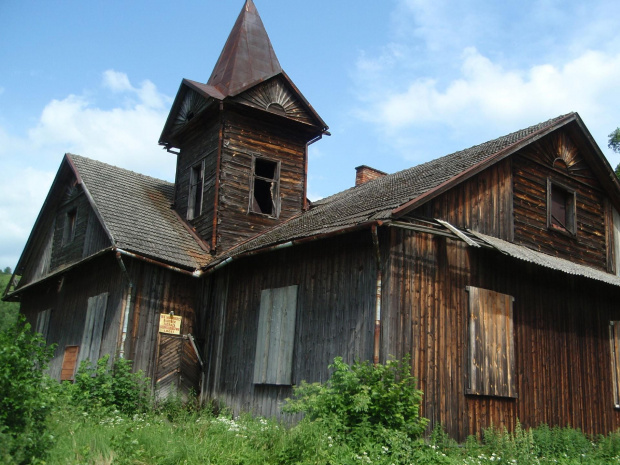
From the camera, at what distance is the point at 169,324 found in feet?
46.9

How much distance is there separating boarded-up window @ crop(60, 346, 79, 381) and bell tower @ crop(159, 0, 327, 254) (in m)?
4.17

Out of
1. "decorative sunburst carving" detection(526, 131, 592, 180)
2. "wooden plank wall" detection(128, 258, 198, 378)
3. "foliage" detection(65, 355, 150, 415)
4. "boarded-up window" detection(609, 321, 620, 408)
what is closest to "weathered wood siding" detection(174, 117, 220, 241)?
"wooden plank wall" detection(128, 258, 198, 378)

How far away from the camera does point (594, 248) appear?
14727 millimetres

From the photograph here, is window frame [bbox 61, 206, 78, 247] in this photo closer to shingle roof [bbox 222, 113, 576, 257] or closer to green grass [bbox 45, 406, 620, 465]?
shingle roof [bbox 222, 113, 576, 257]

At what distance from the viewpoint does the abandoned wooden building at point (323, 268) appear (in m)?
10.9

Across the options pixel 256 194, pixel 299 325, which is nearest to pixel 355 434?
pixel 299 325

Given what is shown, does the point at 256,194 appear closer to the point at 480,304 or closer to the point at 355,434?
the point at 480,304

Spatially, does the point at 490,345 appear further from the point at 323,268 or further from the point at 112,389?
the point at 112,389

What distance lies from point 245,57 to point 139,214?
19.5 feet

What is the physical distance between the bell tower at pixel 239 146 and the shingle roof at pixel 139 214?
24.1 inches

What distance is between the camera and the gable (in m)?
16.9

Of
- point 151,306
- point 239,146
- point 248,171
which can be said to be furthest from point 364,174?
point 151,306

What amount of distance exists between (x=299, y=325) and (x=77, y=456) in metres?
5.17

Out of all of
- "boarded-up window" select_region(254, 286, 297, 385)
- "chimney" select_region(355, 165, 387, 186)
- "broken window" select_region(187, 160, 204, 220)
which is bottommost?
"boarded-up window" select_region(254, 286, 297, 385)
